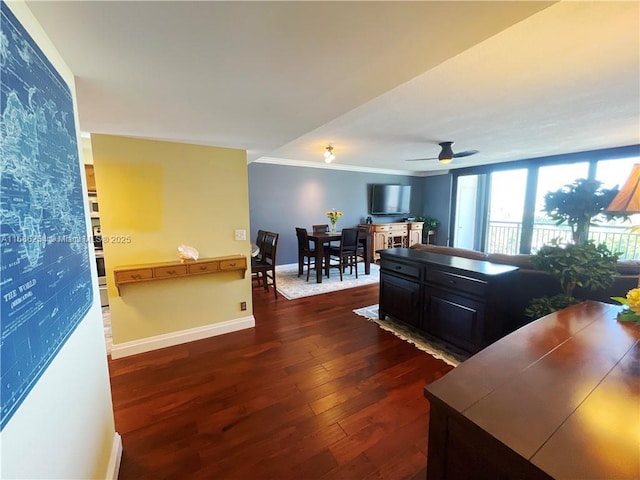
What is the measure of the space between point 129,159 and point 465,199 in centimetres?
734

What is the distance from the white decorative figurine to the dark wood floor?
920 mm

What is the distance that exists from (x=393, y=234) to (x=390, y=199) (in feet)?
3.18

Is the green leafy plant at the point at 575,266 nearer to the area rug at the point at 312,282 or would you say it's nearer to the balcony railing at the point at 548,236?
the balcony railing at the point at 548,236

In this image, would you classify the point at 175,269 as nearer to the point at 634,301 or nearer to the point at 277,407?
the point at 277,407

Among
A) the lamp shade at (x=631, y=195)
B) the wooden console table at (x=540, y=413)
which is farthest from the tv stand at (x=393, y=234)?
the wooden console table at (x=540, y=413)

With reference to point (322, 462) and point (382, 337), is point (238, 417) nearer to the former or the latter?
point (322, 462)

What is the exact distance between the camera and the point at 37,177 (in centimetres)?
80

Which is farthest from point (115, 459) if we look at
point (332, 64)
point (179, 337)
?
point (332, 64)

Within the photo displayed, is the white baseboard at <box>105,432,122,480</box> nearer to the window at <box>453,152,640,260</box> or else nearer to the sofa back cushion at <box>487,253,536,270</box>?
the sofa back cushion at <box>487,253,536,270</box>

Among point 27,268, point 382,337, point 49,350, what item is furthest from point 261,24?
point 382,337

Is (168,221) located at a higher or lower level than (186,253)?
higher

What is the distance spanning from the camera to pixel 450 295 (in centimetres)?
247

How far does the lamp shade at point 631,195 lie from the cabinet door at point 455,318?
107 centimetres

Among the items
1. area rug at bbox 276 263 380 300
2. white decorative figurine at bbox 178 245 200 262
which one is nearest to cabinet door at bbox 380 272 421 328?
area rug at bbox 276 263 380 300
